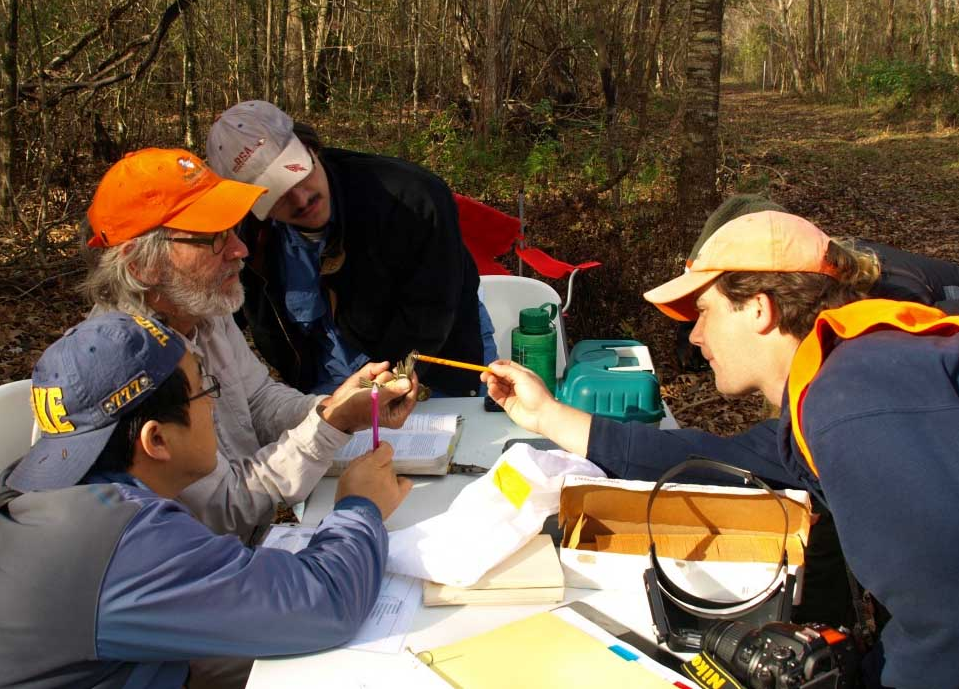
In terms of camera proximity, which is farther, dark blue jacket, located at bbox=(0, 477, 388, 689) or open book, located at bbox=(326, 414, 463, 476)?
open book, located at bbox=(326, 414, 463, 476)

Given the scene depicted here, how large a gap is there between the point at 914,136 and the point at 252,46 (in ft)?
47.6

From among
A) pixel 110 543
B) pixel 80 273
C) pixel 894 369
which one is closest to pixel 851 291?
pixel 894 369

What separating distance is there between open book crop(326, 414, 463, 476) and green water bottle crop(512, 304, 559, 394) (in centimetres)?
34

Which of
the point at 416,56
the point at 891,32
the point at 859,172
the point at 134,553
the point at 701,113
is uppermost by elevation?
the point at 891,32

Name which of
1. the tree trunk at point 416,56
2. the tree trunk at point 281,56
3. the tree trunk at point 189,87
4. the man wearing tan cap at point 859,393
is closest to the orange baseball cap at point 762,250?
the man wearing tan cap at point 859,393

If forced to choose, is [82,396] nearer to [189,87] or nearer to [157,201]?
[157,201]

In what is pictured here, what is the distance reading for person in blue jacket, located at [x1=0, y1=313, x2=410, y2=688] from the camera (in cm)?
124

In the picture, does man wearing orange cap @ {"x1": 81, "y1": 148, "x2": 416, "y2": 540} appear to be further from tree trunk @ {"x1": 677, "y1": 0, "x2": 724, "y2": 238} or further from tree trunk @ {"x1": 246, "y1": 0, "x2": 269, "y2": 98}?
tree trunk @ {"x1": 246, "y1": 0, "x2": 269, "y2": 98}

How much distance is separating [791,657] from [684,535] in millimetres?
481

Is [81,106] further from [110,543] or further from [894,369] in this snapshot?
[894,369]

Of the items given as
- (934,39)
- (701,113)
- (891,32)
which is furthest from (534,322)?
(891,32)

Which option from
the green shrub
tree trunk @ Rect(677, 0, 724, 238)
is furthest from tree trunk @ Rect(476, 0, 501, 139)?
the green shrub

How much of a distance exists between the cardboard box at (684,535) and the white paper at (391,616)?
30 cm

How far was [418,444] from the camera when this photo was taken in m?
2.18
